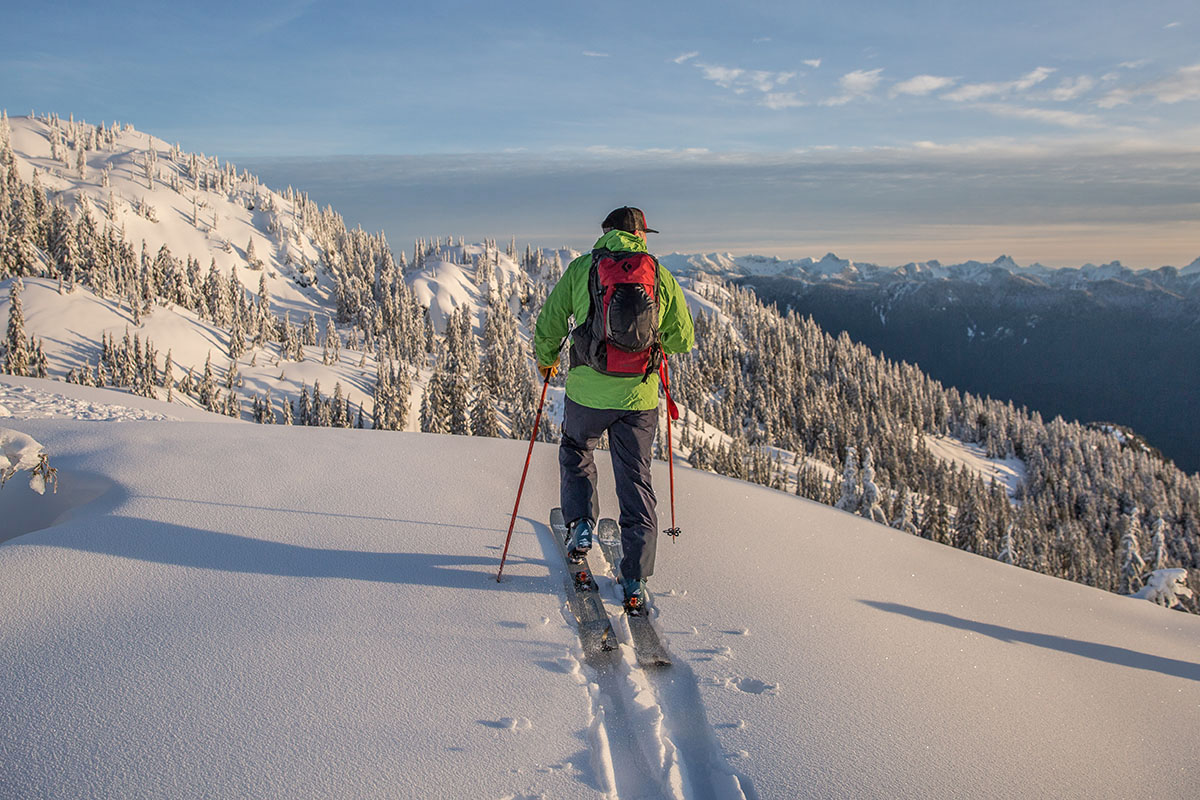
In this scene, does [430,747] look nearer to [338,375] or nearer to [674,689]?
[674,689]

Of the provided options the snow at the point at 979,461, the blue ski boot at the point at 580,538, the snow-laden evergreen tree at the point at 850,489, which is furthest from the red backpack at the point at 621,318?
the snow at the point at 979,461

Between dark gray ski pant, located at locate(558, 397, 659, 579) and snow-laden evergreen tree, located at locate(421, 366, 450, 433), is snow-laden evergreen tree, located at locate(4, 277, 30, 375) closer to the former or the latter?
snow-laden evergreen tree, located at locate(421, 366, 450, 433)

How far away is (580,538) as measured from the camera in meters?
5.28

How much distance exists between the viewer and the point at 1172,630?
6566mm

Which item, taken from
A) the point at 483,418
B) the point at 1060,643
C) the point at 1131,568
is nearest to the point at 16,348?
the point at 483,418

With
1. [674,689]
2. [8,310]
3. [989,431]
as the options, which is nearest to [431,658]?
[674,689]

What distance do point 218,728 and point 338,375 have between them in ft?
403

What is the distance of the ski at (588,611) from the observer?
4.15 meters

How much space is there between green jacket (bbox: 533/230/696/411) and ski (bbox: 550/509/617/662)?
4.79 feet

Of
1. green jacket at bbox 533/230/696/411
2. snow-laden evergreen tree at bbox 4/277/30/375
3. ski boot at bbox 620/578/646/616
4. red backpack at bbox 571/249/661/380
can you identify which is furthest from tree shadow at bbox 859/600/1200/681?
snow-laden evergreen tree at bbox 4/277/30/375

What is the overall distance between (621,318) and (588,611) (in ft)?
7.61

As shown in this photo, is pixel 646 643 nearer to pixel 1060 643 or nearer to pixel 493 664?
pixel 493 664

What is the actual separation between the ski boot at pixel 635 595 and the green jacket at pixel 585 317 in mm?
1435

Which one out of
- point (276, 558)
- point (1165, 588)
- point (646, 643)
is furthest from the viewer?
point (1165, 588)
